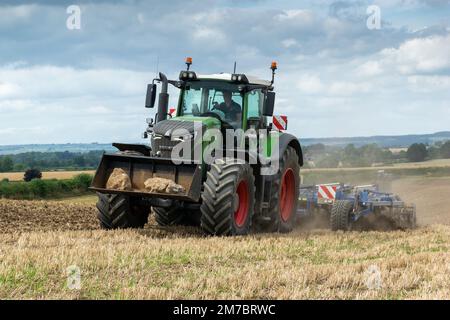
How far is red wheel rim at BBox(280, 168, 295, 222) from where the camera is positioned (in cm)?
1304

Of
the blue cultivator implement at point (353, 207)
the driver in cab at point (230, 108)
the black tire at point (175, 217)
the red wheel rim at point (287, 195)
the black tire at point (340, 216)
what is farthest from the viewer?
the blue cultivator implement at point (353, 207)

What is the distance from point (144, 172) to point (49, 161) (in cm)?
6354


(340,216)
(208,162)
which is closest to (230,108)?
(208,162)

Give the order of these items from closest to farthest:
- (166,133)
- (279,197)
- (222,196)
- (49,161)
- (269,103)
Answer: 1. (222,196)
2. (166,133)
3. (269,103)
4. (279,197)
5. (49,161)

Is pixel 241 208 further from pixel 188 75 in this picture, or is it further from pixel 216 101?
pixel 188 75

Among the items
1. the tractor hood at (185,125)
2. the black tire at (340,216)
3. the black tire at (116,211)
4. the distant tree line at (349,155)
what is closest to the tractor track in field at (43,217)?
the black tire at (116,211)

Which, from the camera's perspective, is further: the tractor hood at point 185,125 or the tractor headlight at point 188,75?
the tractor headlight at point 188,75

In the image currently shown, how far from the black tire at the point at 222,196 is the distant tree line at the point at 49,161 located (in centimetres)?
4737

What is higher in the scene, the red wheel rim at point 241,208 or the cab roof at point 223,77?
the cab roof at point 223,77

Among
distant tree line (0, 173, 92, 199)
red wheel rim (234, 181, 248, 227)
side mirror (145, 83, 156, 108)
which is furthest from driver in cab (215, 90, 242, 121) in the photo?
distant tree line (0, 173, 92, 199)

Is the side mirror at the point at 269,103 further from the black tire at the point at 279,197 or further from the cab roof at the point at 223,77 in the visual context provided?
the black tire at the point at 279,197

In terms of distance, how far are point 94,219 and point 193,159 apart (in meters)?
6.10

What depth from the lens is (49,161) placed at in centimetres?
7150

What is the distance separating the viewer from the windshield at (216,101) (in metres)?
11.4
